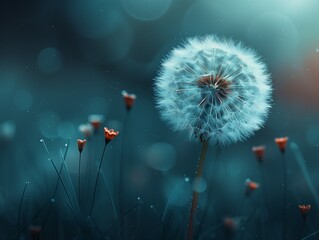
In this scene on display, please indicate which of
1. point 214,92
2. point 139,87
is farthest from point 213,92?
point 139,87

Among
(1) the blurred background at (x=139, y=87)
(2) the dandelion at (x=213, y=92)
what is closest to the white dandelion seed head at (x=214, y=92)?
(2) the dandelion at (x=213, y=92)

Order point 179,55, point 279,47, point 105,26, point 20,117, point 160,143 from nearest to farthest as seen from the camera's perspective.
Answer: point 179,55
point 160,143
point 20,117
point 279,47
point 105,26

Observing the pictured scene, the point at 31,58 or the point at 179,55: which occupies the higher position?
the point at 31,58

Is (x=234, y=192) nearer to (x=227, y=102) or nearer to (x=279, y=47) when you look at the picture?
(x=227, y=102)

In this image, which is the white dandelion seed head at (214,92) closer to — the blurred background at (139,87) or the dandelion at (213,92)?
the dandelion at (213,92)

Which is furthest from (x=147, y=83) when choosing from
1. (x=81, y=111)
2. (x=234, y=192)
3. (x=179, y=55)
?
(x=179, y=55)

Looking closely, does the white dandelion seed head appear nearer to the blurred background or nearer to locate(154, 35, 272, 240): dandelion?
locate(154, 35, 272, 240): dandelion
